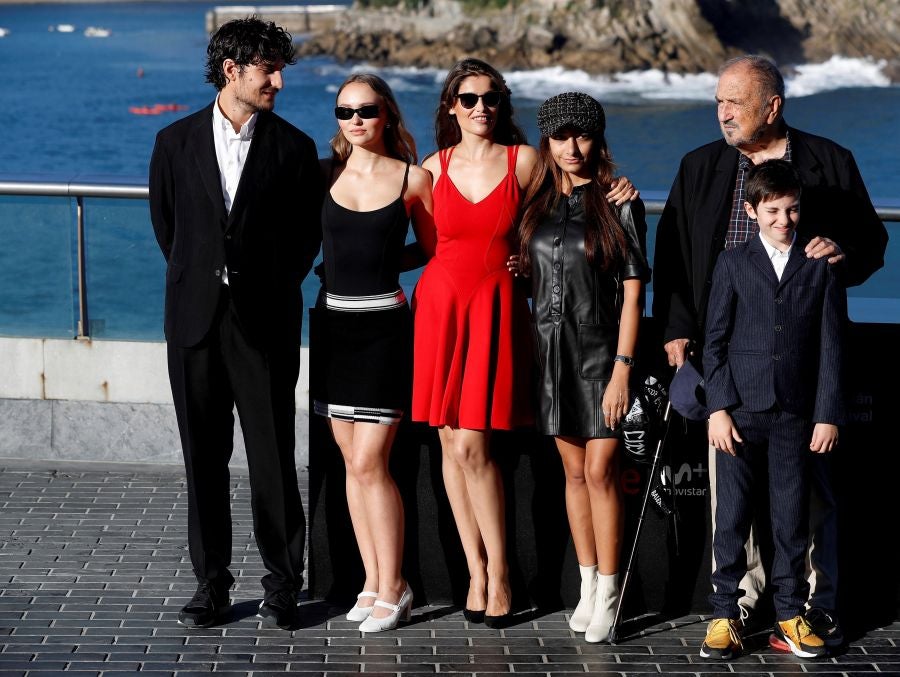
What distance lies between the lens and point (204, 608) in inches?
178

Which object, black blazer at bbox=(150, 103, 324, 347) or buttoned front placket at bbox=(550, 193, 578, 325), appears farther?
black blazer at bbox=(150, 103, 324, 347)

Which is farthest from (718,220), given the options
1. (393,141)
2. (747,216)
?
(393,141)

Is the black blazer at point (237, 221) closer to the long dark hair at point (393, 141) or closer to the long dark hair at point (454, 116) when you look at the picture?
the long dark hair at point (393, 141)

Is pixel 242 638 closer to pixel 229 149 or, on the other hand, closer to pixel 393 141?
pixel 229 149

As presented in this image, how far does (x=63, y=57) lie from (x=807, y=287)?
109313 millimetres

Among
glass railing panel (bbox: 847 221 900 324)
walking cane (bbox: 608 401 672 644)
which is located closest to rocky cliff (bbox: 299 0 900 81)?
glass railing panel (bbox: 847 221 900 324)

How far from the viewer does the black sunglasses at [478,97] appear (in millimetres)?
4277

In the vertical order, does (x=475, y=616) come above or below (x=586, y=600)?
below

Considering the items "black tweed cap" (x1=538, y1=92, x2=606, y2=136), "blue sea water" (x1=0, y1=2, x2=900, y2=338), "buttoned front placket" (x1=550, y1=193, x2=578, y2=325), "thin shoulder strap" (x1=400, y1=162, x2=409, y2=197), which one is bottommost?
"blue sea water" (x1=0, y1=2, x2=900, y2=338)

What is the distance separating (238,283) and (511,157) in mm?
1011

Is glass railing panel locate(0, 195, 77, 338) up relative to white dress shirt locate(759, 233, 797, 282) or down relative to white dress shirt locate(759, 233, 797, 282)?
down

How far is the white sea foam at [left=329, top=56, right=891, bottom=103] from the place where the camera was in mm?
71312

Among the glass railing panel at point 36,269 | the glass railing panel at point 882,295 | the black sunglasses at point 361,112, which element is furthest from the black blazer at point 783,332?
the glass railing panel at point 36,269

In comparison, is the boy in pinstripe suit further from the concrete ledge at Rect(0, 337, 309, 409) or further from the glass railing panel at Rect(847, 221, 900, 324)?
the concrete ledge at Rect(0, 337, 309, 409)
